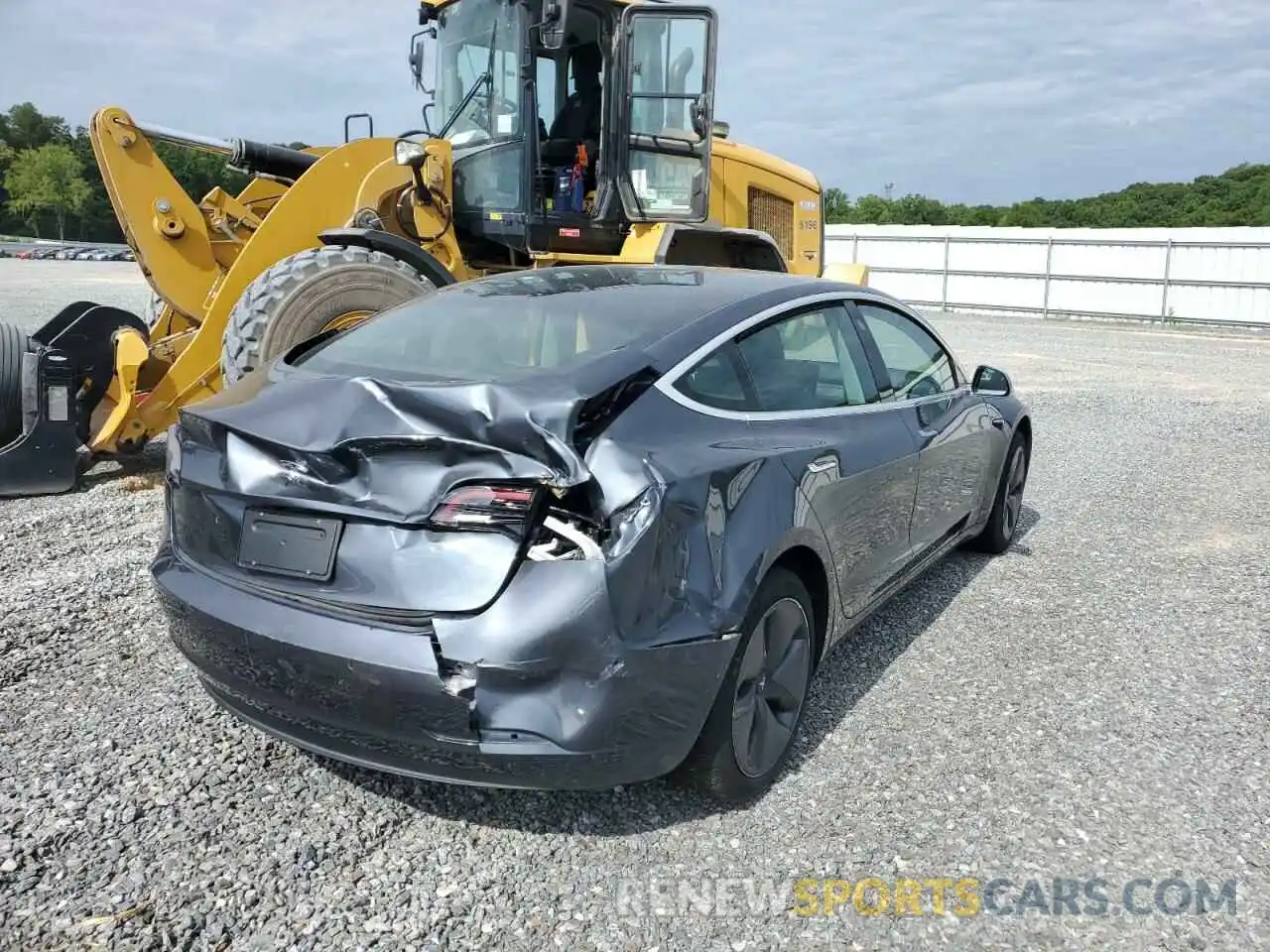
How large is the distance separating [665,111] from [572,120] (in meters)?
0.73

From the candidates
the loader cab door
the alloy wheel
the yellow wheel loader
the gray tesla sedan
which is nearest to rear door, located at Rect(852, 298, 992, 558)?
the gray tesla sedan

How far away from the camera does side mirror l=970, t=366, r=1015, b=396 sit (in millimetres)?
5078

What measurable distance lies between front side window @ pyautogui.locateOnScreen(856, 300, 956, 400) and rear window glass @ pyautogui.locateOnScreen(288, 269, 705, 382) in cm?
106

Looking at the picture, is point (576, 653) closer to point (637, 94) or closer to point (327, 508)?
point (327, 508)

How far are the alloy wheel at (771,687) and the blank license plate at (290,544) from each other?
1184 millimetres

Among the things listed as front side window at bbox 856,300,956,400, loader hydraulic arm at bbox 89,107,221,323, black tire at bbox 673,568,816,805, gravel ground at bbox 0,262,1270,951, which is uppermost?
loader hydraulic arm at bbox 89,107,221,323

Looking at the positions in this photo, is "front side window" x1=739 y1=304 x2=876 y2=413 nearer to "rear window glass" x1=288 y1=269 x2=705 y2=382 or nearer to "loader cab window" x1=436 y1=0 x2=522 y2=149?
"rear window glass" x1=288 y1=269 x2=705 y2=382

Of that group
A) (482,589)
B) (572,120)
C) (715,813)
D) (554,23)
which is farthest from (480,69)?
(715,813)

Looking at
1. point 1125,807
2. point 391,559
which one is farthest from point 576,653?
point 1125,807

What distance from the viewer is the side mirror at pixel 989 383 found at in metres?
5.08

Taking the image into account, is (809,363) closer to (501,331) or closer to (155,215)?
(501,331)

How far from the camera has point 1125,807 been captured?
3072mm

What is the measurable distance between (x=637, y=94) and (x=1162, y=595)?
520 centimetres

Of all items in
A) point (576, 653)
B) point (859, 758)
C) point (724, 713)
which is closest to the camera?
point (576, 653)
